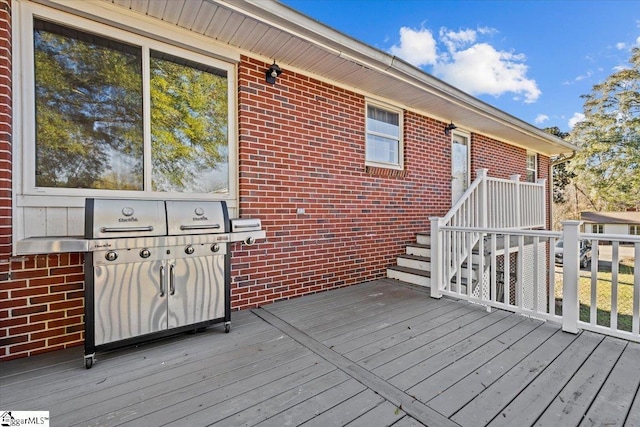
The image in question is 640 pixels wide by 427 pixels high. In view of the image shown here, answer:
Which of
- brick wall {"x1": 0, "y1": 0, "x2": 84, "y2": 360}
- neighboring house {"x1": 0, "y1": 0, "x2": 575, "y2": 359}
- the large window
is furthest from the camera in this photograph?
the large window

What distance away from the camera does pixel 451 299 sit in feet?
12.1

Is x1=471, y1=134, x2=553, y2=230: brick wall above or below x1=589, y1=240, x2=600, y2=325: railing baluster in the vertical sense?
above

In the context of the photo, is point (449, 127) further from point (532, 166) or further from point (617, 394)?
point (617, 394)

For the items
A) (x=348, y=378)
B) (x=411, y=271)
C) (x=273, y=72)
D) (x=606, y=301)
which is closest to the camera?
(x=348, y=378)

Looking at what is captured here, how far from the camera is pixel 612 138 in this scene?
1555 cm

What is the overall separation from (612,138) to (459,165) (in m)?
16.0

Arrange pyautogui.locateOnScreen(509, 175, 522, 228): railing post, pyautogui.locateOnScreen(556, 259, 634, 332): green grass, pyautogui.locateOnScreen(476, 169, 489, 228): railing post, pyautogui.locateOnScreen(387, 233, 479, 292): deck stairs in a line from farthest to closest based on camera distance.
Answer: pyautogui.locateOnScreen(556, 259, 634, 332): green grass → pyautogui.locateOnScreen(509, 175, 522, 228): railing post → pyautogui.locateOnScreen(476, 169, 489, 228): railing post → pyautogui.locateOnScreen(387, 233, 479, 292): deck stairs

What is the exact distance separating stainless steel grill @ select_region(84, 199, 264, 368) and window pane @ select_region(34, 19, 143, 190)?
26.9 inches

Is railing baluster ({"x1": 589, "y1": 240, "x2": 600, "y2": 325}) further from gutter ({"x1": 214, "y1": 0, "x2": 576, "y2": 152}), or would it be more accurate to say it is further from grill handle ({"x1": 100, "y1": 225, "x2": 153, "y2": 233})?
grill handle ({"x1": 100, "y1": 225, "x2": 153, "y2": 233})

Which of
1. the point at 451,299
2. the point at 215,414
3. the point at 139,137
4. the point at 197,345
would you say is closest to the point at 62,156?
the point at 139,137

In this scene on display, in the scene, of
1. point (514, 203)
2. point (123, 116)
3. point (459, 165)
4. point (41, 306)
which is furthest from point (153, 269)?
point (459, 165)

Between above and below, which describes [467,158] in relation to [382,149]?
above

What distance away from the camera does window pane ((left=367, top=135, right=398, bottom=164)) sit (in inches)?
186

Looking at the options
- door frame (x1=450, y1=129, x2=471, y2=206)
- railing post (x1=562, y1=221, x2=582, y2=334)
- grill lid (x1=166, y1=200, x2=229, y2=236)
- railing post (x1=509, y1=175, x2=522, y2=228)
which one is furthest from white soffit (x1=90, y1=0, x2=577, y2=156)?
railing post (x1=562, y1=221, x2=582, y2=334)
